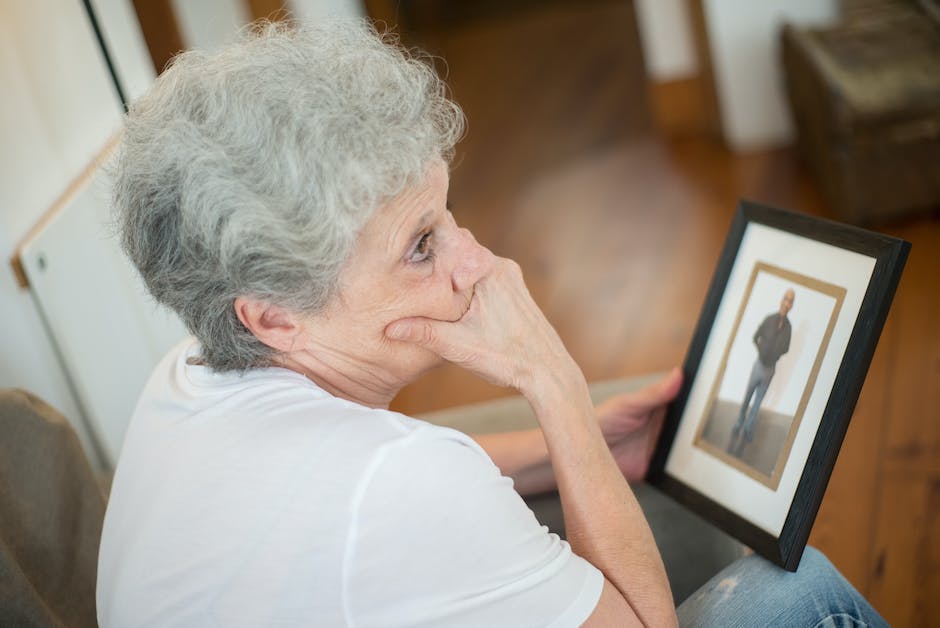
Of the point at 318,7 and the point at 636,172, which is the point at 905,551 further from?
the point at 318,7

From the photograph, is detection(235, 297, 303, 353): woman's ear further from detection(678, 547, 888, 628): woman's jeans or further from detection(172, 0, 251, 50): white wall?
detection(172, 0, 251, 50): white wall

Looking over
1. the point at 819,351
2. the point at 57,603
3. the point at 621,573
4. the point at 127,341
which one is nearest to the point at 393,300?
the point at 621,573

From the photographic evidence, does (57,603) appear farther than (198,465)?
Yes

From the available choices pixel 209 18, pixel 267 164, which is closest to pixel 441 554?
pixel 267 164

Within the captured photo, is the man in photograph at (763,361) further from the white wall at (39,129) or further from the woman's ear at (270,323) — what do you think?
the white wall at (39,129)

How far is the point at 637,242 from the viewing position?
10.5ft

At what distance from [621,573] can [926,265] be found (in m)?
1.94

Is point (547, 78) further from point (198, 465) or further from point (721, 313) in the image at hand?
point (198, 465)

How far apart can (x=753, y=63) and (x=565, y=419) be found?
2620mm

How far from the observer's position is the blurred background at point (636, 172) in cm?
168

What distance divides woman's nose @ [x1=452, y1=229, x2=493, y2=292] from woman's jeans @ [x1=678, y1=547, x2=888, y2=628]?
441mm

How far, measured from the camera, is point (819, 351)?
1158 millimetres

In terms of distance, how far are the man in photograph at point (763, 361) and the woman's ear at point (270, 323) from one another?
21.1 inches

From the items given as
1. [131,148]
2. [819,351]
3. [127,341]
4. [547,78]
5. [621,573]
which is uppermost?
[131,148]
